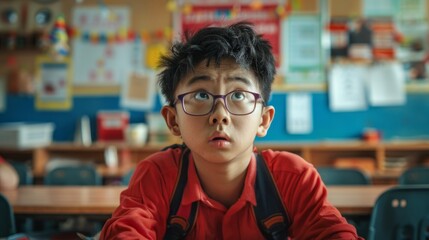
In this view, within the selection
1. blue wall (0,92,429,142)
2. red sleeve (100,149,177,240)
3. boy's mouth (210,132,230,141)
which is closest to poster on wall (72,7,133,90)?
blue wall (0,92,429,142)

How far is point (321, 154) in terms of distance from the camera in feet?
14.0

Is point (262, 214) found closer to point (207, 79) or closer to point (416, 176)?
point (207, 79)

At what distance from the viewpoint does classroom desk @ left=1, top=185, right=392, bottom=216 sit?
2043 mm

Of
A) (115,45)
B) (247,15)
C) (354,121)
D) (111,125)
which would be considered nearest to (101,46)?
(115,45)

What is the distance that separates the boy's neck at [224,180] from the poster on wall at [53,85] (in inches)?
140

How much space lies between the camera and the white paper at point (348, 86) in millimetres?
4289

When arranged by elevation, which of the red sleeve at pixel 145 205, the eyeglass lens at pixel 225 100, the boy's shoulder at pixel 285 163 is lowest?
the red sleeve at pixel 145 205

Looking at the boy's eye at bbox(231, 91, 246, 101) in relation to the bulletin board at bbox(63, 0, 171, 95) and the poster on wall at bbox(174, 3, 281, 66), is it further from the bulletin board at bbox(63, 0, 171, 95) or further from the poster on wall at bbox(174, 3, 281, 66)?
the bulletin board at bbox(63, 0, 171, 95)

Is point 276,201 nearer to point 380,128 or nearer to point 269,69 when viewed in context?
point 269,69

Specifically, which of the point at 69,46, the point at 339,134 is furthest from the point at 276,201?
the point at 69,46

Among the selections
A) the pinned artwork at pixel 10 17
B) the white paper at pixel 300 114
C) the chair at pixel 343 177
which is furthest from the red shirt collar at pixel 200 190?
the pinned artwork at pixel 10 17

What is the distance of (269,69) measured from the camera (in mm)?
1262

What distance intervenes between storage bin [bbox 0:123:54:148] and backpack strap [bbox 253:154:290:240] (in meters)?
3.37

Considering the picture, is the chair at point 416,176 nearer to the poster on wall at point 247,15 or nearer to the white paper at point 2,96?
the poster on wall at point 247,15
